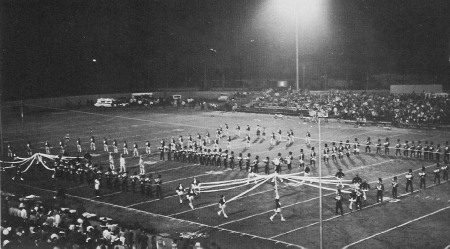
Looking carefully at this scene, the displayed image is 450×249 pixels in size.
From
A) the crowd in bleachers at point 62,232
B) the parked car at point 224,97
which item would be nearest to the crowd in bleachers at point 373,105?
the parked car at point 224,97

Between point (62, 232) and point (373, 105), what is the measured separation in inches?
1628

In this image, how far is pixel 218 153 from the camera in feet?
100

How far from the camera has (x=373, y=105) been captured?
50.9 meters

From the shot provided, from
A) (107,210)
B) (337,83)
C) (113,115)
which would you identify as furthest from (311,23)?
(107,210)

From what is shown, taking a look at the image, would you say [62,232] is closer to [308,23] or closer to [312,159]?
[312,159]

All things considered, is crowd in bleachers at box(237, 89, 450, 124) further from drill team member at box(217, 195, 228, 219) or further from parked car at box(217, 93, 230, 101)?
drill team member at box(217, 195, 228, 219)

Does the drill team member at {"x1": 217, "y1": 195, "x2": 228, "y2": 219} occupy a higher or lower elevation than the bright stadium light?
lower

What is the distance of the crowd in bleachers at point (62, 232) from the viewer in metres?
14.3

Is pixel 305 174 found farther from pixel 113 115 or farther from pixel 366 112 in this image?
pixel 113 115

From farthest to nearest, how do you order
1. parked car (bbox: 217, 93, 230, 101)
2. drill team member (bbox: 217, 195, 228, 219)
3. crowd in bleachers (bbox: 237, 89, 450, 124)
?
parked car (bbox: 217, 93, 230, 101) < crowd in bleachers (bbox: 237, 89, 450, 124) < drill team member (bbox: 217, 195, 228, 219)

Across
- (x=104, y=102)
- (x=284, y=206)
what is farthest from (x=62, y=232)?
(x=104, y=102)

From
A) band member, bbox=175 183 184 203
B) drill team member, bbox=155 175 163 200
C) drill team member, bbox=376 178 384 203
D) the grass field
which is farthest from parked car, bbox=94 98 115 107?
drill team member, bbox=376 178 384 203

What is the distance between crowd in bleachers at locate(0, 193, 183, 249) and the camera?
14336 millimetres

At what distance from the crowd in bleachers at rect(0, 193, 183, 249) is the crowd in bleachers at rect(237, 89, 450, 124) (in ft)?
92.4
